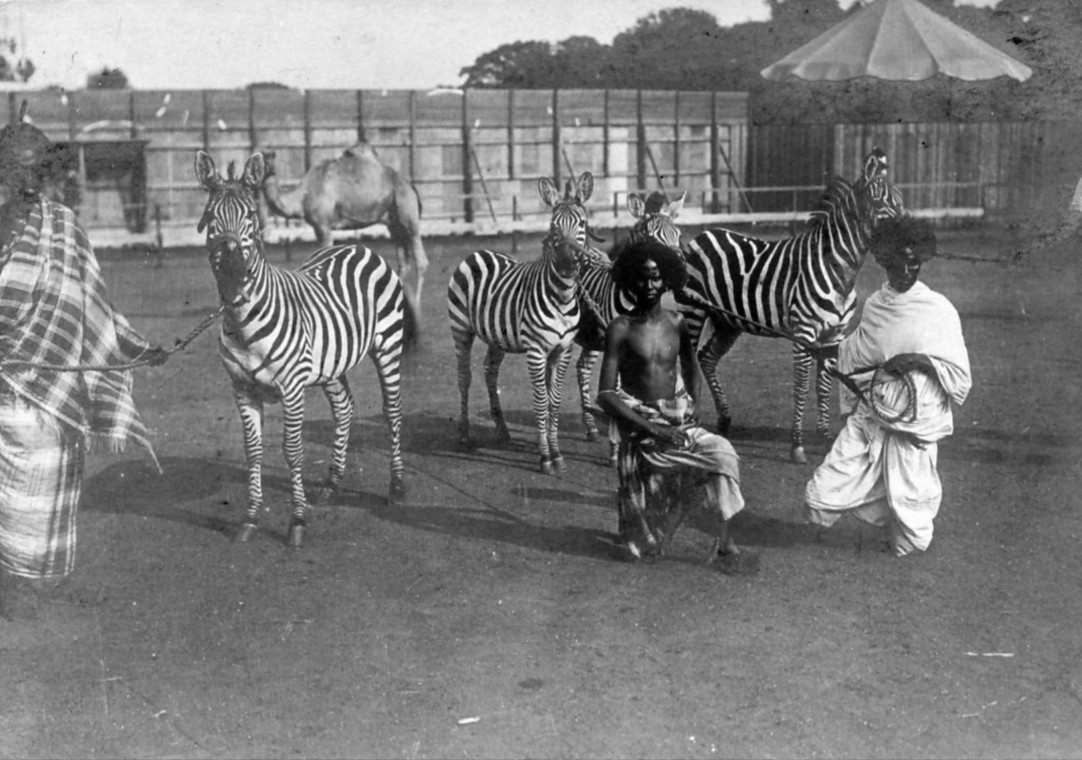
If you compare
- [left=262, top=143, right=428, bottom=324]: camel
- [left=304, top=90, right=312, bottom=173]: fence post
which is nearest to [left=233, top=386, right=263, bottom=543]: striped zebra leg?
[left=262, top=143, right=428, bottom=324]: camel

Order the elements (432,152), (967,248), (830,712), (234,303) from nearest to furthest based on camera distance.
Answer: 1. (830,712)
2. (234,303)
3. (967,248)
4. (432,152)

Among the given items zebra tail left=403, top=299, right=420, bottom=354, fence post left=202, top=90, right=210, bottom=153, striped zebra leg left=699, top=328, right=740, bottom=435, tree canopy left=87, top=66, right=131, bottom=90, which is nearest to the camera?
tree canopy left=87, top=66, right=131, bottom=90

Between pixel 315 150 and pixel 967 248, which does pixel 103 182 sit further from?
pixel 967 248

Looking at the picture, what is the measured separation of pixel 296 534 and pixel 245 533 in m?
0.31

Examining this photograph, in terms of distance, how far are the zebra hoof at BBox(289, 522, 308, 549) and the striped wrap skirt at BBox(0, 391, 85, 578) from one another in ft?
4.21

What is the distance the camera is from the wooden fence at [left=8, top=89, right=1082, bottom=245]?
54.3 ft

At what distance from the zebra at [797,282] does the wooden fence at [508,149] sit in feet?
21.9

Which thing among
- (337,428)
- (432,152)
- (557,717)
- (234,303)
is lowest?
(557,717)

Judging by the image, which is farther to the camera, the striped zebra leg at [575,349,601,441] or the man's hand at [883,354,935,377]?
the striped zebra leg at [575,349,601,441]

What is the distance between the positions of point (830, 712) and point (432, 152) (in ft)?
49.1

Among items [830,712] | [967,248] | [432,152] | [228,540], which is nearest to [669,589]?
[830,712]

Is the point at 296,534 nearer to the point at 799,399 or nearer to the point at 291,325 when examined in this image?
the point at 291,325

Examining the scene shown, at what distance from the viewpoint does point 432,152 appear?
18406mm

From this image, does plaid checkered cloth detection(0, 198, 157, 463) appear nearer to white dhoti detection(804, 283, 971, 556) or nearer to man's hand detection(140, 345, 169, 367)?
man's hand detection(140, 345, 169, 367)
